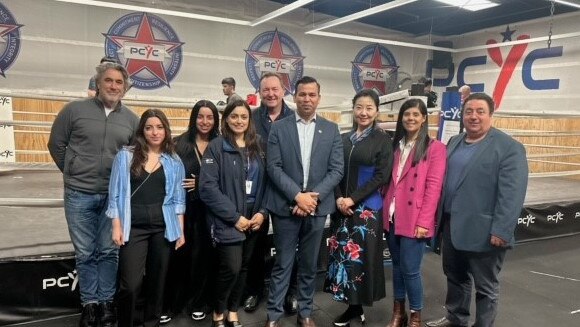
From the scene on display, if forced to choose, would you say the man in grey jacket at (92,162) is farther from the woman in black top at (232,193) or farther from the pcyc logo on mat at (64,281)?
the woman in black top at (232,193)

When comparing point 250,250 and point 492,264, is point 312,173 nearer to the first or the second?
point 250,250

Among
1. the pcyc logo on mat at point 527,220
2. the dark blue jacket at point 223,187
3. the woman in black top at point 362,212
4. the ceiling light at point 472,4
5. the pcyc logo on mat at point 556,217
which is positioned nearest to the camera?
the dark blue jacket at point 223,187

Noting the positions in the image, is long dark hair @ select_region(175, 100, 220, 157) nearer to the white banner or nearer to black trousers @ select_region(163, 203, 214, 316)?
black trousers @ select_region(163, 203, 214, 316)

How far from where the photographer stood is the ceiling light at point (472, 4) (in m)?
7.39

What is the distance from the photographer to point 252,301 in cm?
235

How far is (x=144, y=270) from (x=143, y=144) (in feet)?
1.99

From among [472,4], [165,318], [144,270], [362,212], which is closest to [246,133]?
[362,212]

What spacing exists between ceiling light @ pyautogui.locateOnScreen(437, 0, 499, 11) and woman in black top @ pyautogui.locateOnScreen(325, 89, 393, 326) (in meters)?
6.39

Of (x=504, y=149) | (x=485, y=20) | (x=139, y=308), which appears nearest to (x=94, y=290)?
(x=139, y=308)

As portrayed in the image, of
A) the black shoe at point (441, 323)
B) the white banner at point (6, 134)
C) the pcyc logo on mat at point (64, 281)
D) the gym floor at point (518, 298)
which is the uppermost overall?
the white banner at point (6, 134)

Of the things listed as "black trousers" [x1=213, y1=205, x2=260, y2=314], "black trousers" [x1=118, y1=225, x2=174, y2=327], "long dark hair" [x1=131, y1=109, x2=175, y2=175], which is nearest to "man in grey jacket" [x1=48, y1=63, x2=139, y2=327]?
"long dark hair" [x1=131, y1=109, x2=175, y2=175]

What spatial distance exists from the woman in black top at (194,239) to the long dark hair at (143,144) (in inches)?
7.2

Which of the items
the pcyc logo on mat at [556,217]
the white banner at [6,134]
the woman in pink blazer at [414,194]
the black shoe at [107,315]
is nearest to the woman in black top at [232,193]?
the black shoe at [107,315]

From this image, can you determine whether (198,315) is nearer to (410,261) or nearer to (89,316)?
(89,316)
